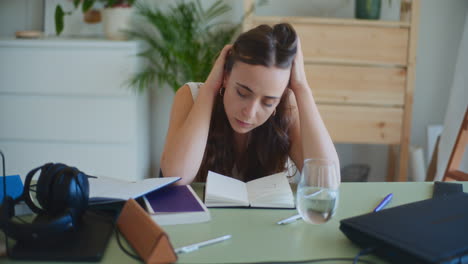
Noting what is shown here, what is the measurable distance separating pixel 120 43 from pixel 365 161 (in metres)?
1.81

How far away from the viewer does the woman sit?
1.25 m

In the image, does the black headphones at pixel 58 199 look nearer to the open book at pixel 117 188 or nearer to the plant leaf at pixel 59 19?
the open book at pixel 117 188

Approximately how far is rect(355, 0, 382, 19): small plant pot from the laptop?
2052mm

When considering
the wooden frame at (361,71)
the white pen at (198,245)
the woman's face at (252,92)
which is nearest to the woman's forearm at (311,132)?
the woman's face at (252,92)

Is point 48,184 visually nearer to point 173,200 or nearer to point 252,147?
point 173,200

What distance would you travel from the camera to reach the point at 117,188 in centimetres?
110

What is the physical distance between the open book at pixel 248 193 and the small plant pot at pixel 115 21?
2.07 m

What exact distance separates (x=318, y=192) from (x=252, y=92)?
0.36 metres

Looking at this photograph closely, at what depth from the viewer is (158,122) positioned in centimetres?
342

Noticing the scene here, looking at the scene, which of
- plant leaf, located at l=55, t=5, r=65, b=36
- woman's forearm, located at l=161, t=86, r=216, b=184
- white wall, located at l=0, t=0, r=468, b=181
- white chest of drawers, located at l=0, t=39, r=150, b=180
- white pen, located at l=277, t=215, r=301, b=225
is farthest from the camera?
white wall, located at l=0, t=0, r=468, b=181

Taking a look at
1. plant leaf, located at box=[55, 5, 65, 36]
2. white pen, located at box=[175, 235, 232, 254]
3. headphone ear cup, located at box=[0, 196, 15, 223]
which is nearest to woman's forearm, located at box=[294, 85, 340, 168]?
white pen, located at box=[175, 235, 232, 254]

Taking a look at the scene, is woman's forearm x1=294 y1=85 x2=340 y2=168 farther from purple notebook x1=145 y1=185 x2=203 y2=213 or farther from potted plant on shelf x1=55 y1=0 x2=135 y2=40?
potted plant on shelf x1=55 y1=0 x2=135 y2=40

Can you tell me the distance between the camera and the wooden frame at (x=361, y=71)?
9.19 feet

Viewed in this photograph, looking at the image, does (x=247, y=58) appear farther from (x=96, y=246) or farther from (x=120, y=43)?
(x=120, y=43)
